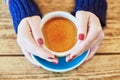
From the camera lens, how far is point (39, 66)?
70cm

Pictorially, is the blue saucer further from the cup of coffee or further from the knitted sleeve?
the knitted sleeve

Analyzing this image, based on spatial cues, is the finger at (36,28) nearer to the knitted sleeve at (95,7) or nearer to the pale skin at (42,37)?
the pale skin at (42,37)

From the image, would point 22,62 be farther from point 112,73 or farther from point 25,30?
point 112,73

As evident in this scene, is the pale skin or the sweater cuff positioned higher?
the sweater cuff

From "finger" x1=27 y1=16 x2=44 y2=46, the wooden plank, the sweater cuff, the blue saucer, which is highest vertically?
the sweater cuff

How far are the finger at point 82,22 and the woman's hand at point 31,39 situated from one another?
9 centimetres

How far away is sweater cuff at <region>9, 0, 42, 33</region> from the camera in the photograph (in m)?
0.73

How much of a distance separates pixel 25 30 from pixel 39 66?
0.33 feet

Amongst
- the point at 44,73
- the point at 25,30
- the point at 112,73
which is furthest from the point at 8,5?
the point at 112,73

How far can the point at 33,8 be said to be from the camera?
749 mm

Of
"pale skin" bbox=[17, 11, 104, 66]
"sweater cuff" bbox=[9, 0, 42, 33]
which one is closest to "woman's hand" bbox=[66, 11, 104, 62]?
"pale skin" bbox=[17, 11, 104, 66]

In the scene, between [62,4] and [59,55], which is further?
[62,4]

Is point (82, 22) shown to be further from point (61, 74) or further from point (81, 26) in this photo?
point (61, 74)

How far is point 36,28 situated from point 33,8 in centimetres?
8
